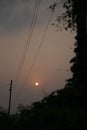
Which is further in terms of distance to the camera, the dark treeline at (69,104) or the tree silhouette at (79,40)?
the tree silhouette at (79,40)

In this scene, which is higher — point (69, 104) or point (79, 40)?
point (79, 40)

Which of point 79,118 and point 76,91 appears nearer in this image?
point 79,118

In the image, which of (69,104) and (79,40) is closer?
(69,104)

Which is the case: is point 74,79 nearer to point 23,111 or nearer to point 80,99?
point 80,99

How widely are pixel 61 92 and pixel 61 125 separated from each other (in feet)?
32.1

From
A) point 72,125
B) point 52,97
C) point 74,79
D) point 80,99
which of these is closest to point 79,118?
point 72,125

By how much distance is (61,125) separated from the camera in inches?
613

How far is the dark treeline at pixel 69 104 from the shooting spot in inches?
643

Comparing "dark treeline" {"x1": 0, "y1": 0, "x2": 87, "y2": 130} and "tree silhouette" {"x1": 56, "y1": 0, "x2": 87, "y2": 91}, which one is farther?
"tree silhouette" {"x1": 56, "y1": 0, "x2": 87, "y2": 91}

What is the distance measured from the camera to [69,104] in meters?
22.7

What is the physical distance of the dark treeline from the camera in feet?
53.6

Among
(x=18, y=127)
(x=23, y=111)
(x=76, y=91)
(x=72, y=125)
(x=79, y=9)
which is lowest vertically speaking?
(x=72, y=125)

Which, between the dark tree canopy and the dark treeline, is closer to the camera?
the dark treeline

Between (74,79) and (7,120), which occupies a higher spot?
(74,79)
